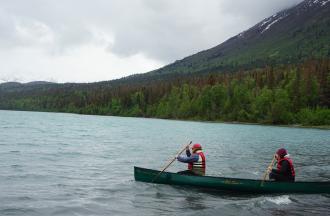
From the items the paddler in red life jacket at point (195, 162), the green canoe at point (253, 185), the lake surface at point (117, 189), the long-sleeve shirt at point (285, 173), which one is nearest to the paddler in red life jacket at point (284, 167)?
the long-sleeve shirt at point (285, 173)

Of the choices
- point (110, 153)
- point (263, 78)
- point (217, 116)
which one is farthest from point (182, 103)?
point (110, 153)

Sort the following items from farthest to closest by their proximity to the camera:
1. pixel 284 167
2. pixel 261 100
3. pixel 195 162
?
pixel 261 100 < pixel 195 162 < pixel 284 167

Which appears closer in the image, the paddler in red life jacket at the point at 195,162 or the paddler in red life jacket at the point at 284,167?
the paddler in red life jacket at the point at 284,167

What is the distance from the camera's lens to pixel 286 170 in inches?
981

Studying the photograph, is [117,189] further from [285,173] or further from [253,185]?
[285,173]

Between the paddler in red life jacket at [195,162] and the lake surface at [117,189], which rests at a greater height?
the paddler in red life jacket at [195,162]

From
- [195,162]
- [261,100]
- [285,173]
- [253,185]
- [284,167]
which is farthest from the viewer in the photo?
[261,100]

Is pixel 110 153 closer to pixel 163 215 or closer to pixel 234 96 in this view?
pixel 163 215

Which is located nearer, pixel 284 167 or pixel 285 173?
pixel 284 167

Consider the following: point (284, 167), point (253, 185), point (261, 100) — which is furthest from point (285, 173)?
point (261, 100)

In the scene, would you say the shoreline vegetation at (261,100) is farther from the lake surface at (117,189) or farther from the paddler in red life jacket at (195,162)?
the paddler in red life jacket at (195,162)

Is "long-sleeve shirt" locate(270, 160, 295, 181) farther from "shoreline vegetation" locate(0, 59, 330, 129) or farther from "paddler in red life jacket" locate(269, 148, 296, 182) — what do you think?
"shoreline vegetation" locate(0, 59, 330, 129)

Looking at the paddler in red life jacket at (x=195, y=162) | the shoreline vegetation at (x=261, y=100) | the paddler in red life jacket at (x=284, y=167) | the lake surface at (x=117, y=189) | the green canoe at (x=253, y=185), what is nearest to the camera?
the lake surface at (x=117, y=189)

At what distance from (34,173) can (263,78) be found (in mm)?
133878
